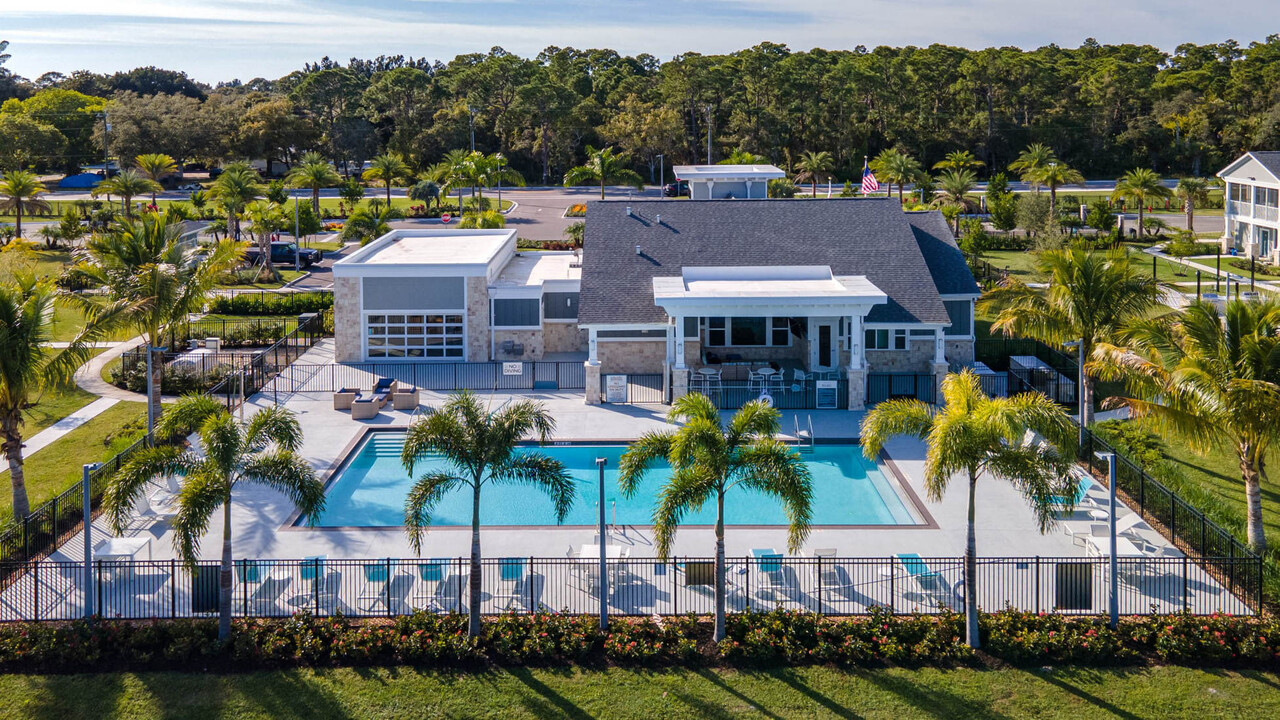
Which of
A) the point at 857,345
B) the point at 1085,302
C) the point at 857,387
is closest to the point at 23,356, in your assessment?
the point at 857,387

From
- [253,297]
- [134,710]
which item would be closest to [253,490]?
[134,710]

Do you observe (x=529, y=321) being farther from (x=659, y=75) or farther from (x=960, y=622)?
(x=659, y=75)

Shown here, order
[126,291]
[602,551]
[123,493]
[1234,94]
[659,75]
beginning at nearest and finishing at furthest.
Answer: [123,493] < [602,551] < [126,291] < [1234,94] < [659,75]

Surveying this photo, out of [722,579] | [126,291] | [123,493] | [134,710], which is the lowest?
[134,710]

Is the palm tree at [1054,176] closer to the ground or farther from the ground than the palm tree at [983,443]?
farther from the ground

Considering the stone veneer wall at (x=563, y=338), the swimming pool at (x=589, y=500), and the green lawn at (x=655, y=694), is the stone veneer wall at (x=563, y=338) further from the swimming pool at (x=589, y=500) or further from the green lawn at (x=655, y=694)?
the green lawn at (x=655, y=694)

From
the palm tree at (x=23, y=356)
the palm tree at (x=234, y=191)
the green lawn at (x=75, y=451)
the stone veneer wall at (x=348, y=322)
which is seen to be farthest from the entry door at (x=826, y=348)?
the palm tree at (x=234, y=191)
